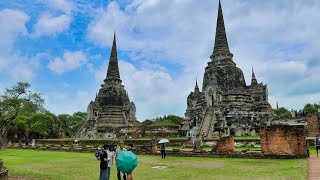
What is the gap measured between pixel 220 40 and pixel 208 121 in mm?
15339

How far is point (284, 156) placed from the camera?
63.5ft

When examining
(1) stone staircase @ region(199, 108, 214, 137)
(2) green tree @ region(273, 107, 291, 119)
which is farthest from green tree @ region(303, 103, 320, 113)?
(1) stone staircase @ region(199, 108, 214, 137)

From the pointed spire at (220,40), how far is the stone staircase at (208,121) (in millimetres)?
11137

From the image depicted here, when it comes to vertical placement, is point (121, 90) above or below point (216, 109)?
above

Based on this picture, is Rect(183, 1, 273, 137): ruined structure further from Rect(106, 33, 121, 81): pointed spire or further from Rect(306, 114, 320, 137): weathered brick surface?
Rect(106, 33, 121, 81): pointed spire

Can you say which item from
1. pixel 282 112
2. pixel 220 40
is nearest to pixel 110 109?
pixel 220 40

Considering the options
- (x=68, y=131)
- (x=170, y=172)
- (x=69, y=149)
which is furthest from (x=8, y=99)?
(x=68, y=131)

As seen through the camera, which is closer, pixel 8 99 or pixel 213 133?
pixel 8 99

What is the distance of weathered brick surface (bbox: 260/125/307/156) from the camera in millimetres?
19017

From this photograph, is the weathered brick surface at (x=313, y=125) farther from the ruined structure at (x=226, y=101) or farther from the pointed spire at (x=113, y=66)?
the pointed spire at (x=113, y=66)

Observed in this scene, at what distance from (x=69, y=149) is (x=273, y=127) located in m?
21.5

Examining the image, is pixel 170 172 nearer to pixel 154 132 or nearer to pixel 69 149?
pixel 69 149

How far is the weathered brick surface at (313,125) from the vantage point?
37972mm

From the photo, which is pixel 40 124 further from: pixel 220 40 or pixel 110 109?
pixel 220 40
